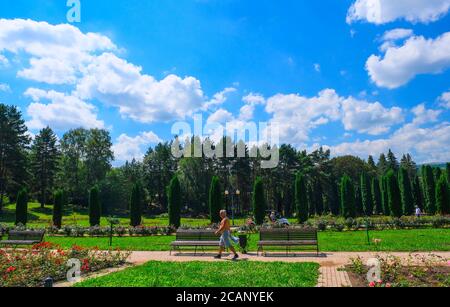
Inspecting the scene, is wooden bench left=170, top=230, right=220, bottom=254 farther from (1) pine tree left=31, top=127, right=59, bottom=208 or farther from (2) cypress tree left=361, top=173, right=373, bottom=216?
(1) pine tree left=31, top=127, right=59, bottom=208

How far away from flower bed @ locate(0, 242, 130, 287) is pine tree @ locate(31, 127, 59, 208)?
45.4 meters

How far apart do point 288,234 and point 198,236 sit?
3251 millimetres

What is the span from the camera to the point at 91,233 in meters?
21.3

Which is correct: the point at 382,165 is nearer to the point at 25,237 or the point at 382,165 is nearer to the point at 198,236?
the point at 198,236

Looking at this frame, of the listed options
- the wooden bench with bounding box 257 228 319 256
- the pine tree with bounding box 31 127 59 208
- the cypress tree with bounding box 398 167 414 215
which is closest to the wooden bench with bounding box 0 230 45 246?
the wooden bench with bounding box 257 228 319 256

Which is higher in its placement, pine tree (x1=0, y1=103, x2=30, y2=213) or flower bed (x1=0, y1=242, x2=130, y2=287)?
pine tree (x1=0, y1=103, x2=30, y2=213)

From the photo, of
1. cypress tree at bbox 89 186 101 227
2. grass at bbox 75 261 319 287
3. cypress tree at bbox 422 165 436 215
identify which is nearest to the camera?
grass at bbox 75 261 319 287

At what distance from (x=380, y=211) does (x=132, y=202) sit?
3756cm

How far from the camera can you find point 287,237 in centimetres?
1193

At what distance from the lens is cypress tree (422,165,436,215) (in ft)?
134

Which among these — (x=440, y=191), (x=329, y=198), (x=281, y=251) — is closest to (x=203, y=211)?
(x=329, y=198)

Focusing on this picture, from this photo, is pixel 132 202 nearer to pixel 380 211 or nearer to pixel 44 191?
pixel 44 191

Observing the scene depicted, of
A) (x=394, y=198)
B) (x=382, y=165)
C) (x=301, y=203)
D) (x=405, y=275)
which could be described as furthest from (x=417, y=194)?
(x=405, y=275)

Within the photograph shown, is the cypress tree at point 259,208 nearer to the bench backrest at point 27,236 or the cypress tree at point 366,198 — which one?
the bench backrest at point 27,236
